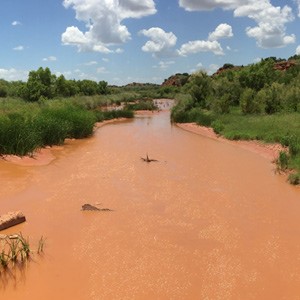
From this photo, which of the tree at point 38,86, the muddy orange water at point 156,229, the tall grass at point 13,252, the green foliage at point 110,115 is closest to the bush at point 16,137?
the muddy orange water at point 156,229

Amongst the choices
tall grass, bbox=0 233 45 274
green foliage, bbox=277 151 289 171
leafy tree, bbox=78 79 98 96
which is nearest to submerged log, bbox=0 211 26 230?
tall grass, bbox=0 233 45 274

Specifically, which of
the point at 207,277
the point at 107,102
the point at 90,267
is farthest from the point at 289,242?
the point at 107,102

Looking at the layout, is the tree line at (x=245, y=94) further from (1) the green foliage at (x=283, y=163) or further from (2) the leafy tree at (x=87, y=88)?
(2) the leafy tree at (x=87, y=88)

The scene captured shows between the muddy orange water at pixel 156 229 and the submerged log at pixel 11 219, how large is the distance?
204 mm

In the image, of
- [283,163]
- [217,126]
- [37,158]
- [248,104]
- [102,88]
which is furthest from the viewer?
[102,88]

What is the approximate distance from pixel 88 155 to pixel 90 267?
1377 cm

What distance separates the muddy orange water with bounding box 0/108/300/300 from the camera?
8047mm

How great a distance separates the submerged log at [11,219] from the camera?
10461 millimetres

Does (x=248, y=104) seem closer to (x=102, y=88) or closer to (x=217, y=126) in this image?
(x=217, y=126)

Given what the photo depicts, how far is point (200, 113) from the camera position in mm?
38625

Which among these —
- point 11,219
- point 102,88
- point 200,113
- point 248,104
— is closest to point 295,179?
point 11,219

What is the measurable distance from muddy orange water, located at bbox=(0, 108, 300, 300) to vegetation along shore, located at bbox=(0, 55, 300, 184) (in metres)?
1.90

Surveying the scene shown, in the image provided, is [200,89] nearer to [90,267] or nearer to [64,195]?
[64,195]

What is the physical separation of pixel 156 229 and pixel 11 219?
385cm
